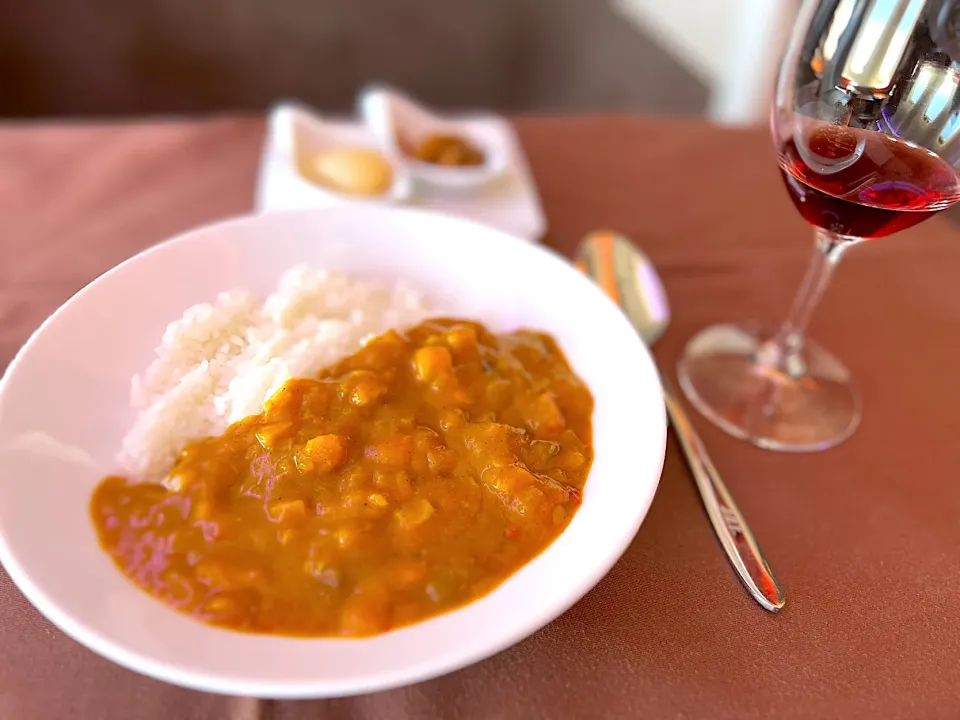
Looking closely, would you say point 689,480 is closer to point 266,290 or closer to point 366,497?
point 366,497

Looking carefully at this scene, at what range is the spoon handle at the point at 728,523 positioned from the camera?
0.99m

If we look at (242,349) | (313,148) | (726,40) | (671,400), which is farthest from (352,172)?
(726,40)

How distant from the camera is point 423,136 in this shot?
1.84 meters

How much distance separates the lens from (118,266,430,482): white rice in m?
0.99

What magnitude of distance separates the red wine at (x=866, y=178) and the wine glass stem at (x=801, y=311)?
0.08 m

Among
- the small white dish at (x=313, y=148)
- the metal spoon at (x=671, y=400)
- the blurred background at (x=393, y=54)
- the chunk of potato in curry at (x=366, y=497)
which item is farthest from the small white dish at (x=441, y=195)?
the blurred background at (x=393, y=54)

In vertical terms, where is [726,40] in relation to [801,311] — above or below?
below

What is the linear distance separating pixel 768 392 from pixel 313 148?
1.15 metres

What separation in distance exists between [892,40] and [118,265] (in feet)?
3.62

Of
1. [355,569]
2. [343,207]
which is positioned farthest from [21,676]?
[343,207]

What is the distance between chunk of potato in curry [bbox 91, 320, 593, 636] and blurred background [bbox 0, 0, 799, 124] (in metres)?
3.02

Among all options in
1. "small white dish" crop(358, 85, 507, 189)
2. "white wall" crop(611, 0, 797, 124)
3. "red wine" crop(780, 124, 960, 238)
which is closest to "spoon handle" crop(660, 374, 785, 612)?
"red wine" crop(780, 124, 960, 238)

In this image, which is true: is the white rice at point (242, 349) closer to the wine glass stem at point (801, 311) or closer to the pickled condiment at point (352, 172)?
the pickled condiment at point (352, 172)

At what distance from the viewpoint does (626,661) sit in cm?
89
